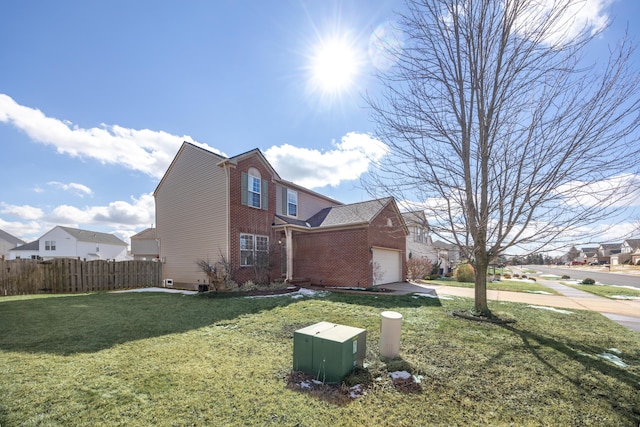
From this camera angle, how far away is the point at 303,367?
3973mm

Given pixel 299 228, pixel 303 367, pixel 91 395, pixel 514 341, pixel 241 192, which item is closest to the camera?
pixel 91 395

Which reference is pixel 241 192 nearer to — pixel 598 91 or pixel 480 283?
pixel 480 283

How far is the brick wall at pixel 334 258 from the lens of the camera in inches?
544

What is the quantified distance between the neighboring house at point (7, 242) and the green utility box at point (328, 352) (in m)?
67.3

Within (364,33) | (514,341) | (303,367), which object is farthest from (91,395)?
(364,33)

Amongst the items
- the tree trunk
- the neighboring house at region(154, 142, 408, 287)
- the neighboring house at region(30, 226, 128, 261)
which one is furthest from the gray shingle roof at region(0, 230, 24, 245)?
the tree trunk

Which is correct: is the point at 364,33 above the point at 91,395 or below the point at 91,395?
above

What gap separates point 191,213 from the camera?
48.5 feet

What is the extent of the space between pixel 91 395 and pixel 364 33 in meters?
8.88

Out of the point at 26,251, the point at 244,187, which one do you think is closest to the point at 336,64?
the point at 244,187

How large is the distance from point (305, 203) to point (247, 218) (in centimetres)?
518

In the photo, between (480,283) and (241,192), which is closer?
(480,283)

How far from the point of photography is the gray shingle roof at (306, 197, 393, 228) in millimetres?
14422

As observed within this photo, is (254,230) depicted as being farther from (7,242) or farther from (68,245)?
(7,242)
